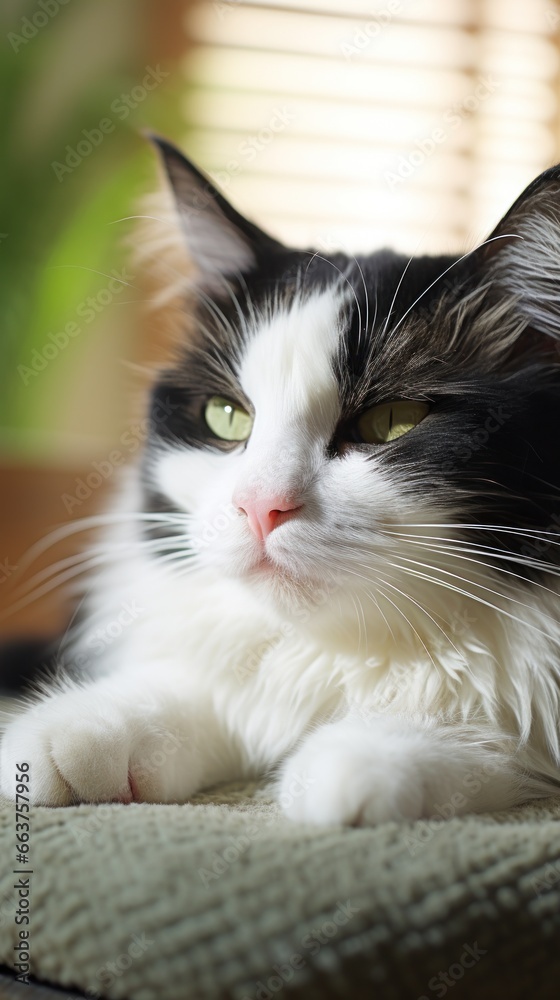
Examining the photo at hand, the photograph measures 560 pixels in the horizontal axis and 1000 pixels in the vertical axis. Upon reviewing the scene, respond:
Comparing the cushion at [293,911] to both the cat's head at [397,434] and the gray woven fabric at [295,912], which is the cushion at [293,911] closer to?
the gray woven fabric at [295,912]

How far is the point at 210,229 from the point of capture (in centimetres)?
117

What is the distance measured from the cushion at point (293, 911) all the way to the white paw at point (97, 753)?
0.40 ft

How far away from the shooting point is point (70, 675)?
1.12 m

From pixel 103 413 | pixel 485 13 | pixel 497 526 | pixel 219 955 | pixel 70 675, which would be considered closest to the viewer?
pixel 219 955

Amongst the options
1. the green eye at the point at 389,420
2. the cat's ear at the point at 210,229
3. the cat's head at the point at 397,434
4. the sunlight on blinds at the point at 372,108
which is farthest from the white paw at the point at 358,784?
the sunlight on blinds at the point at 372,108

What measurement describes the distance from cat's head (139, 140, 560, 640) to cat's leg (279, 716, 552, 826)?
143mm

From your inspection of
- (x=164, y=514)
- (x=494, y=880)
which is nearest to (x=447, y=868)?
(x=494, y=880)

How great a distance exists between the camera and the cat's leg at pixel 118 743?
82cm

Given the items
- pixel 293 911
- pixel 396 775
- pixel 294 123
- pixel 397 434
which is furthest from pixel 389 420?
pixel 294 123

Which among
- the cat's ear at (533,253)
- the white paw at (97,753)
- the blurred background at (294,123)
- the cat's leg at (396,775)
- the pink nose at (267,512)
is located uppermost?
the blurred background at (294,123)

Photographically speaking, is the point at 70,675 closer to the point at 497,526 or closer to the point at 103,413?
the point at 497,526

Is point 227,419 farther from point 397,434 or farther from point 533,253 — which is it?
point 533,253

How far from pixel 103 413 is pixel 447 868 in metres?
2.16

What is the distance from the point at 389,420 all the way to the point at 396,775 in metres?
0.40
